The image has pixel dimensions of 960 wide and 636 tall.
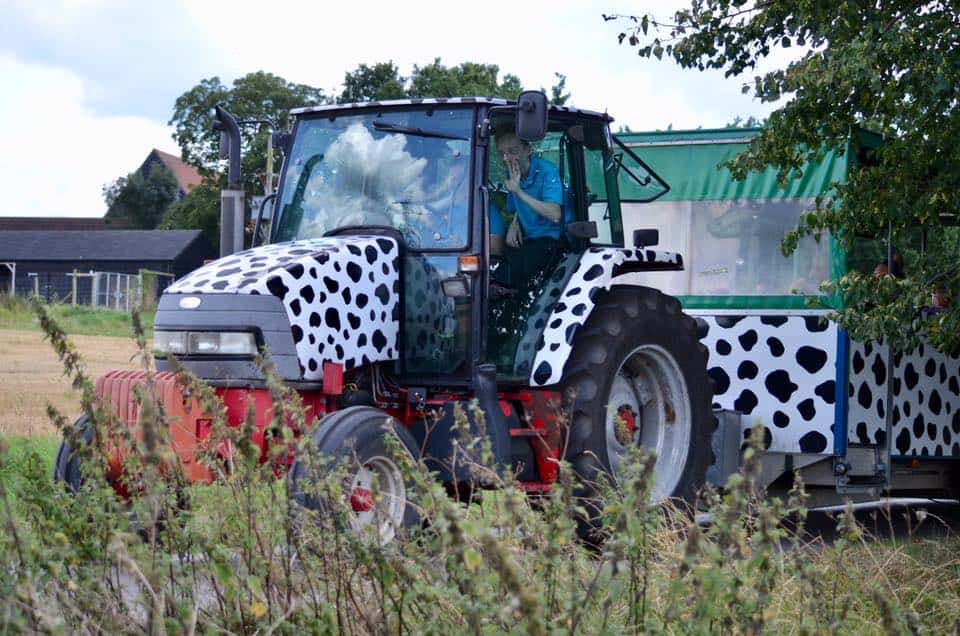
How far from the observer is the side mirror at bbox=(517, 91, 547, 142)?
7.38m

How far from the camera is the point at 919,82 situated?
720 cm

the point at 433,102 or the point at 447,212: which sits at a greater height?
the point at 433,102

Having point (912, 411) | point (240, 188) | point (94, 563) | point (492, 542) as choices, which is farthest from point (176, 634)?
point (912, 411)

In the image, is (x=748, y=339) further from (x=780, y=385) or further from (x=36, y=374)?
(x=36, y=374)

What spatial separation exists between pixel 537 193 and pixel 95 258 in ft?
196

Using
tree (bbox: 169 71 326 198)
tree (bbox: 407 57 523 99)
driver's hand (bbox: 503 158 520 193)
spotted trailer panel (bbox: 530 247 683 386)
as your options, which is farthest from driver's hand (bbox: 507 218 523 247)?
tree (bbox: 407 57 523 99)

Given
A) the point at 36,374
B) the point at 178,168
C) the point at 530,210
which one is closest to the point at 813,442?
the point at 530,210

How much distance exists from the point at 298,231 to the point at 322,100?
1944 inches

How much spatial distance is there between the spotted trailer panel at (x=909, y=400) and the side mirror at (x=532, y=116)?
3.12 meters

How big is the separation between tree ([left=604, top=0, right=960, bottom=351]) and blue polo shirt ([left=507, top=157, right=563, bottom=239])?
1055 mm

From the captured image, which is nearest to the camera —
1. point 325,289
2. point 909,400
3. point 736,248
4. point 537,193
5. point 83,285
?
point 325,289

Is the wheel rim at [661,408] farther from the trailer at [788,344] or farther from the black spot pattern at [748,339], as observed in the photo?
the black spot pattern at [748,339]

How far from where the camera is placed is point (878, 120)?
8188 millimetres

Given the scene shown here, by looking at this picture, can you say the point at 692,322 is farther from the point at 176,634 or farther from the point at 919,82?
the point at 176,634
